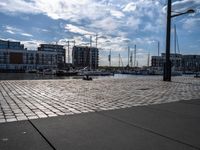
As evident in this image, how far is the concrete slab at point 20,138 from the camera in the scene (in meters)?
4.46

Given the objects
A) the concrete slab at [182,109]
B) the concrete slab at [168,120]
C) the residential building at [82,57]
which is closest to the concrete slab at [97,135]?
the concrete slab at [168,120]

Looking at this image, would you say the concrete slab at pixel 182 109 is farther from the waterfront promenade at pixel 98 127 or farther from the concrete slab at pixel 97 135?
the concrete slab at pixel 97 135

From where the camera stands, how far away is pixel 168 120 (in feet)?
21.4

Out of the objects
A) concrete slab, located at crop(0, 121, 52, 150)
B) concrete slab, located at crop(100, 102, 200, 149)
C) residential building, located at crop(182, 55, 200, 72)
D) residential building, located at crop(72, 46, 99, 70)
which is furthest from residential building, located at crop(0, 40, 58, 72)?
concrete slab, located at crop(0, 121, 52, 150)

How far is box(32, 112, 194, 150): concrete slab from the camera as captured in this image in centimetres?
454

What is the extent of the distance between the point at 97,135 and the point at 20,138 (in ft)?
4.98

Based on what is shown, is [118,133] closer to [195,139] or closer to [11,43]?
[195,139]

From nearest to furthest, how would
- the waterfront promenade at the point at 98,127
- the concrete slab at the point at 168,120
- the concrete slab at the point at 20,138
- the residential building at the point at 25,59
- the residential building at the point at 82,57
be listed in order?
the concrete slab at the point at 20,138, the waterfront promenade at the point at 98,127, the concrete slab at the point at 168,120, the residential building at the point at 25,59, the residential building at the point at 82,57

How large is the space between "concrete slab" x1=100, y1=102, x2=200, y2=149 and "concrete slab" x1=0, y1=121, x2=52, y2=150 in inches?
92.0

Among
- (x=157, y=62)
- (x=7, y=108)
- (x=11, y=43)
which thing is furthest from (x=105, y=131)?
(x=11, y=43)

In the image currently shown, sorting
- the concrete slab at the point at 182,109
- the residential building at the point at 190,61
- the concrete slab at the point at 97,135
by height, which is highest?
the residential building at the point at 190,61

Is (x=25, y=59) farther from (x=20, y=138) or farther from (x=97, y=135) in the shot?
(x=97, y=135)

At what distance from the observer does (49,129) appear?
18.2 ft

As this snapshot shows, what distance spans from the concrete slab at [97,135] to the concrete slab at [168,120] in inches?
11.8
